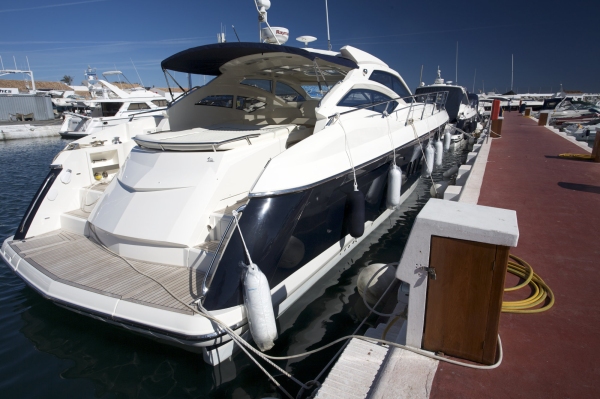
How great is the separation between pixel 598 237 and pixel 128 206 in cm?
532

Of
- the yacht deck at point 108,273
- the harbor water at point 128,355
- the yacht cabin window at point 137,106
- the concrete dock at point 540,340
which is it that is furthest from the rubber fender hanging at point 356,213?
the yacht cabin window at point 137,106

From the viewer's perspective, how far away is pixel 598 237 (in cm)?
434

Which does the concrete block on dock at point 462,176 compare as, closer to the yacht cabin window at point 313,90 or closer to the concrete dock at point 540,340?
the concrete dock at point 540,340

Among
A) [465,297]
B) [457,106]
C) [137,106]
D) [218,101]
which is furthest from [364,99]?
[137,106]

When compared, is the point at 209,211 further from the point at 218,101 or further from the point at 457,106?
the point at 457,106

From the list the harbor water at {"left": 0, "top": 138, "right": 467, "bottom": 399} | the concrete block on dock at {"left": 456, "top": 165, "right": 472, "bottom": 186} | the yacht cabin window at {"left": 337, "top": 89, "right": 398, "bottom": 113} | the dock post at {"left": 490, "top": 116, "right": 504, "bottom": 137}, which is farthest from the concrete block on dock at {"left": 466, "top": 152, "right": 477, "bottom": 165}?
the harbor water at {"left": 0, "top": 138, "right": 467, "bottom": 399}

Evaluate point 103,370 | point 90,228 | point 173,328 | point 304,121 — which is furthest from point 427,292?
point 304,121

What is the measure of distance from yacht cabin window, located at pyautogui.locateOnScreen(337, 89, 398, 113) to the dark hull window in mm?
1151

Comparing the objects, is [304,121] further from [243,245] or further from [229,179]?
[243,245]

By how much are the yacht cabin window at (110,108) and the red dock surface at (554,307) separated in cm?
2879

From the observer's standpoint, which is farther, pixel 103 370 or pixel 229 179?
pixel 229 179

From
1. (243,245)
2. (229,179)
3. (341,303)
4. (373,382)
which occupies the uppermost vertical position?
(229,179)

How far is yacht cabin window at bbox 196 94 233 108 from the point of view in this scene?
6.99 meters

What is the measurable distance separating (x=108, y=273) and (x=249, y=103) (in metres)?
4.48
